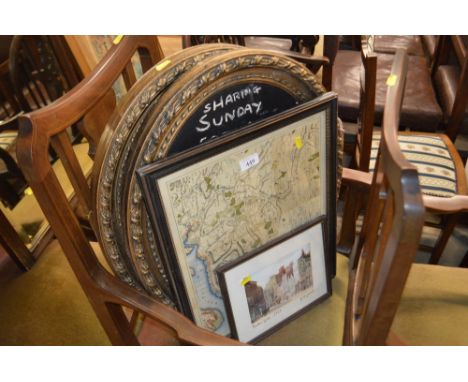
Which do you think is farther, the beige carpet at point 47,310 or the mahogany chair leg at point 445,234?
the mahogany chair leg at point 445,234

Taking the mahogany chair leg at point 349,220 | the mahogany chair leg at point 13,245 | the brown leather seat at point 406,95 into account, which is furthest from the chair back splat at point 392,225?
the brown leather seat at point 406,95

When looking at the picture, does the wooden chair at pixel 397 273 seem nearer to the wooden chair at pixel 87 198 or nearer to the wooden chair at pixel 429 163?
the wooden chair at pixel 87 198

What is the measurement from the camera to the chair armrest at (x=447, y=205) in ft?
3.30

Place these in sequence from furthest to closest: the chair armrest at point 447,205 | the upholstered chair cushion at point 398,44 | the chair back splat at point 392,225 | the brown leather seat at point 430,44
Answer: the brown leather seat at point 430,44 → the upholstered chair cushion at point 398,44 → the chair armrest at point 447,205 → the chair back splat at point 392,225

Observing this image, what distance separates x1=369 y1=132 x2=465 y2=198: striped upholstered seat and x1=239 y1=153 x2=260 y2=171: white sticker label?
0.88 m

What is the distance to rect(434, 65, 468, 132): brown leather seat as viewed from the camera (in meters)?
2.12

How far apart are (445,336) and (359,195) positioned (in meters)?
0.41

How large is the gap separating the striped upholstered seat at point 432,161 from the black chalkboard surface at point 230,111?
877mm

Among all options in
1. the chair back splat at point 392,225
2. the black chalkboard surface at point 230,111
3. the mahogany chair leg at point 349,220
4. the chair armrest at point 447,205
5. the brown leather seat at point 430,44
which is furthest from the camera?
the brown leather seat at point 430,44

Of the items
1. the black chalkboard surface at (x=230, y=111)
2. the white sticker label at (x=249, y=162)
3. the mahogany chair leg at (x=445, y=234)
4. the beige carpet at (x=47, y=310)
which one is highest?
the black chalkboard surface at (x=230, y=111)

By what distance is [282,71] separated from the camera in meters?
0.86
